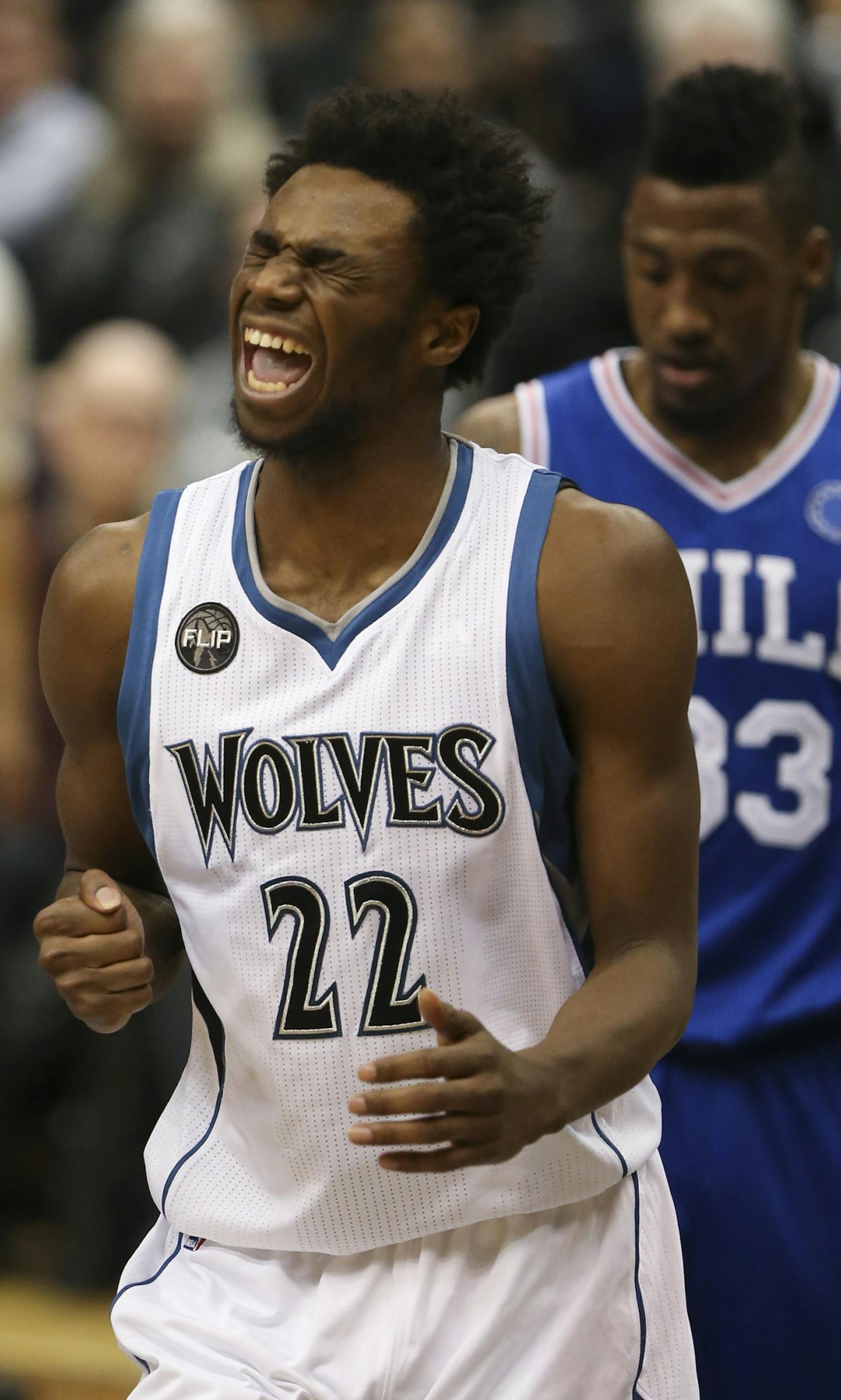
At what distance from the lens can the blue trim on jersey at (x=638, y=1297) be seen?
250 centimetres

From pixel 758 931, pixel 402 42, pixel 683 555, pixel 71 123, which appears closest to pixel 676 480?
pixel 683 555

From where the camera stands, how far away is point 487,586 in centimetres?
243

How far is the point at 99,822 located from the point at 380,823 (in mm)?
423

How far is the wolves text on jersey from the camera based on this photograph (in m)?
2.38

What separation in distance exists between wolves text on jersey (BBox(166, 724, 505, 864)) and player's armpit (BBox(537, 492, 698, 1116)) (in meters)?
0.12

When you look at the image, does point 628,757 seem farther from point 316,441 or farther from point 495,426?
point 495,426

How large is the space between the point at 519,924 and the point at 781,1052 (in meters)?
1.14

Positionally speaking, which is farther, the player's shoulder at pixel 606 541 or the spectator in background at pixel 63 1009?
the spectator in background at pixel 63 1009

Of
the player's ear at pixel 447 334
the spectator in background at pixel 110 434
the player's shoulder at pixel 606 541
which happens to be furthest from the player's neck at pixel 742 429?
the spectator in background at pixel 110 434

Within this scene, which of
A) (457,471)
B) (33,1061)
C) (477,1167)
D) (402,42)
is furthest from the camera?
(402,42)

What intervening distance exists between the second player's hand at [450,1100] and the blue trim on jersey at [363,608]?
0.54m

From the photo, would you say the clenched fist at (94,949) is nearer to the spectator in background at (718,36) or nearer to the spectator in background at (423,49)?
the spectator in background at (718,36)

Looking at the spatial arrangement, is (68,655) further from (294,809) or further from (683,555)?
(683,555)

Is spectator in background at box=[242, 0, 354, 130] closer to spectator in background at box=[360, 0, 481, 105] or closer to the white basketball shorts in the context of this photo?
spectator in background at box=[360, 0, 481, 105]
